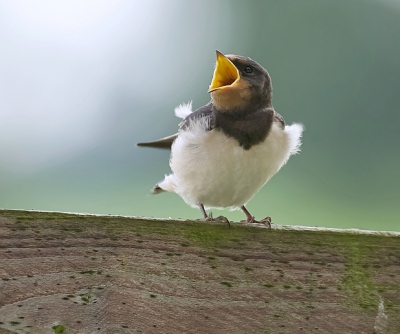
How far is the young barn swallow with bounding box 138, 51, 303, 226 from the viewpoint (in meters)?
2.96

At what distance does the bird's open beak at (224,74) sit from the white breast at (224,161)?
0.20 metres

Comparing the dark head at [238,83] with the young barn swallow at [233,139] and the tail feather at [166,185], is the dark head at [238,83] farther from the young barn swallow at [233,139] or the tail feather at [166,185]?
the tail feather at [166,185]

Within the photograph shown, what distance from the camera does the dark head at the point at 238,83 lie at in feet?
9.64

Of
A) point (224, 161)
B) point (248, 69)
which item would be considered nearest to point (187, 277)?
point (224, 161)

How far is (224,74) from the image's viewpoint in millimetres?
2977

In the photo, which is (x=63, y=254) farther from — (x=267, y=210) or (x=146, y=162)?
(x=146, y=162)

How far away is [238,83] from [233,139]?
0.24 meters

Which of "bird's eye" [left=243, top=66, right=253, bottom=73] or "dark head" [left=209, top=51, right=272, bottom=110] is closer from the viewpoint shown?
"dark head" [left=209, top=51, right=272, bottom=110]

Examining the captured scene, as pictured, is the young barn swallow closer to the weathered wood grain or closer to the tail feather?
the tail feather

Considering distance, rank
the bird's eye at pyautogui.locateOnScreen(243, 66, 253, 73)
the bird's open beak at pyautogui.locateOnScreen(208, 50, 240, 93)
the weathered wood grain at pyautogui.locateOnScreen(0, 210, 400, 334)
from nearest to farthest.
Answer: the weathered wood grain at pyautogui.locateOnScreen(0, 210, 400, 334)
the bird's open beak at pyautogui.locateOnScreen(208, 50, 240, 93)
the bird's eye at pyautogui.locateOnScreen(243, 66, 253, 73)

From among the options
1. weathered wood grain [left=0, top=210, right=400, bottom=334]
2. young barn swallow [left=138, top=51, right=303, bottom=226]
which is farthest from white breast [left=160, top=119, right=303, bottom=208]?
weathered wood grain [left=0, top=210, right=400, bottom=334]

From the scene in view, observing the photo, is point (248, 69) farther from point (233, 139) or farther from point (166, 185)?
point (166, 185)

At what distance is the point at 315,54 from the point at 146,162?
303 centimetres

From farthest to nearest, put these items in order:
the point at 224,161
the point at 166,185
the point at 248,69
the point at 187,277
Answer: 1. the point at 166,185
2. the point at 248,69
3. the point at 224,161
4. the point at 187,277
